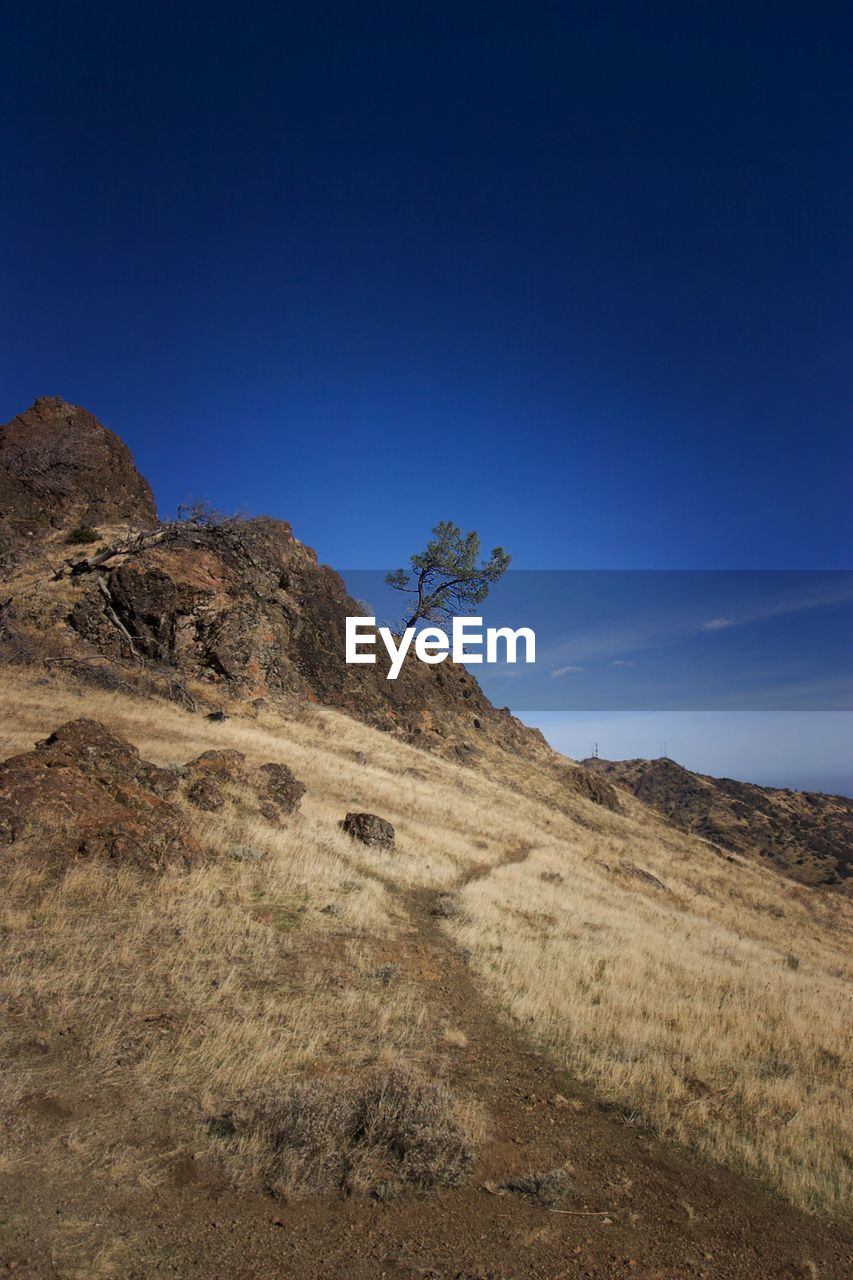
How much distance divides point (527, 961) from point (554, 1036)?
8.38 ft

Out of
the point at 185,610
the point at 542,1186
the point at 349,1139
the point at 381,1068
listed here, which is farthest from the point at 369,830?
the point at 185,610

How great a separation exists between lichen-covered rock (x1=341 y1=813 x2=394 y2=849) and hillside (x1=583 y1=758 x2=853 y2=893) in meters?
39.1

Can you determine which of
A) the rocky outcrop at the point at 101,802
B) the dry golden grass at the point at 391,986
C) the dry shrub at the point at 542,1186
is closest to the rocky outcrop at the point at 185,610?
the dry golden grass at the point at 391,986

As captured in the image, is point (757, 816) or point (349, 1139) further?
point (757, 816)

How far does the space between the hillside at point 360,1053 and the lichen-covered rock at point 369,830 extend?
87 millimetres

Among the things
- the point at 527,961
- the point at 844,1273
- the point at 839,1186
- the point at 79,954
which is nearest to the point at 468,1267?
the point at 844,1273

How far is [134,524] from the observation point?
41406 millimetres

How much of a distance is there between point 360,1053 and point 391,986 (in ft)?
6.21

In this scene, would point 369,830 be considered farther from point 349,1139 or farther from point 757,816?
point 757,816

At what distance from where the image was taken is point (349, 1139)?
5383mm

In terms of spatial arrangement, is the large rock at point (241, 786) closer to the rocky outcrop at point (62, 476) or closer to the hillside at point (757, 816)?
the rocky outcrop at point (62, 476)

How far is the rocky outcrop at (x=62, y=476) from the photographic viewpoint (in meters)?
40.0

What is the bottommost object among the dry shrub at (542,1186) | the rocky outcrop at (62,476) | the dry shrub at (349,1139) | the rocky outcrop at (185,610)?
the dry shrub at (542,1186)

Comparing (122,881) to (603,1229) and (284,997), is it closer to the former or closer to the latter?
(284,997)
